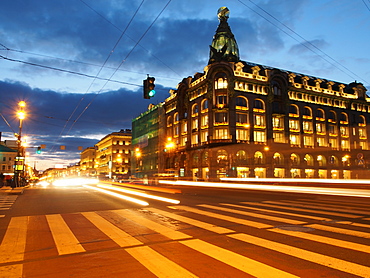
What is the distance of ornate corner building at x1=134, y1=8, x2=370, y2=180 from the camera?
5716 cm

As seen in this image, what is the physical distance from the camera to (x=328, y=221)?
893 centimetres

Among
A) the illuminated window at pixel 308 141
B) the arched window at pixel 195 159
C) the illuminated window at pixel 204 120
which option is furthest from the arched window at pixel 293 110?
the arched window at pixel 195 159

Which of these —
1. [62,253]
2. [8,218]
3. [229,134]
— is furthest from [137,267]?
[229,134]

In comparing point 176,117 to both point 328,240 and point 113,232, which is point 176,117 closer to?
point 113,232

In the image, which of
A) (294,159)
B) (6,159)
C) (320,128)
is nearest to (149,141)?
(294,159)

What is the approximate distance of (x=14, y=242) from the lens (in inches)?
269

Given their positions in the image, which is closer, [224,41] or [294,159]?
[294,159]

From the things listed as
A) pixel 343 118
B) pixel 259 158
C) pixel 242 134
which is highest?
pixel 343 118

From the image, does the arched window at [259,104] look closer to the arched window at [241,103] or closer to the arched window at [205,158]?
the arched window at [241,103]

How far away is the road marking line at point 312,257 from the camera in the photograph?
464 centimetres

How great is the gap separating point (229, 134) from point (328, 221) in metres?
47.4

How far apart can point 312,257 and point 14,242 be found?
6251 mm

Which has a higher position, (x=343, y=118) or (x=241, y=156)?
(x=343, y=118)

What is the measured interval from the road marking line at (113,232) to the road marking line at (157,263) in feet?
1.78
